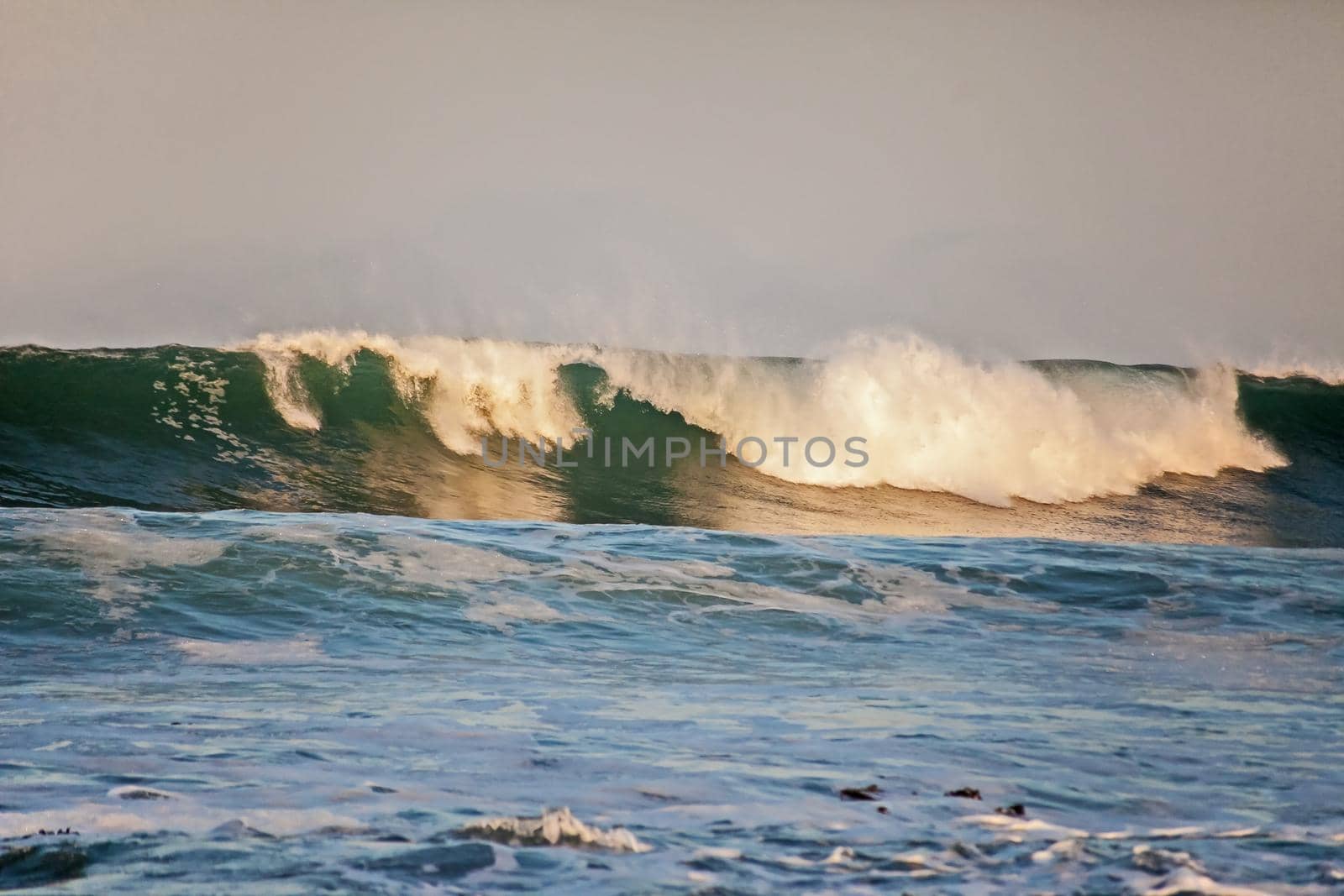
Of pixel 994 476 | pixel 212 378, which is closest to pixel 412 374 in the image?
pixel 212 378

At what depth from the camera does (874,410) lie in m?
14.2

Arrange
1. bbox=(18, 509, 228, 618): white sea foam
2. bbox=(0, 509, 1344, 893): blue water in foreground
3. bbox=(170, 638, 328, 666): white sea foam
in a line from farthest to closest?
bbox=(18, 509, 228, 618): white sea foam
bbox=(170, 638, 328, 666): white sea foam
bbox=(0, 509, 1344, 893): blue water in foreground

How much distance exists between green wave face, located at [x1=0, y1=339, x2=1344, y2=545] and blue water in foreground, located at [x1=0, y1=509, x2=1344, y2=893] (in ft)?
9.67

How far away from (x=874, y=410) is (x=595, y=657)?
9.40 meters

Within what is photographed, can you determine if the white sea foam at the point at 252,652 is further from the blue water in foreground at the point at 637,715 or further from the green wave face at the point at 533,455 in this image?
the green wave face at the point at 533,455

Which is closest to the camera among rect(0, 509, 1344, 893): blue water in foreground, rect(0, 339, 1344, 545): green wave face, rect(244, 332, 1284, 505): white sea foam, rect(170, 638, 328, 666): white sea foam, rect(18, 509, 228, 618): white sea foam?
rect(0, 509, 1344, 893): blue water in foreground

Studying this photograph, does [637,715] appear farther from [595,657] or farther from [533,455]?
[533,455]

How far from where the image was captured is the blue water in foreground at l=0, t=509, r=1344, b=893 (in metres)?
2.53

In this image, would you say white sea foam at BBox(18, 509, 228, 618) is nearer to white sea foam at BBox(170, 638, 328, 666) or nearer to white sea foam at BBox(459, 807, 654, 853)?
white sea foam at BBox(170, 638, 328, 666)

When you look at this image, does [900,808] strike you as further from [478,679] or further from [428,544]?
[428,544]

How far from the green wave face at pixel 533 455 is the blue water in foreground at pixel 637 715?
2.95m

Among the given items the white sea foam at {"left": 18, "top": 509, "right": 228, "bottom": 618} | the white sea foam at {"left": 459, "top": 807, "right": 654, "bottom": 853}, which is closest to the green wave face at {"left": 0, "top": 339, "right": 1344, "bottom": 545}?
the white sea foam at {"left": 18, "top": 509, "right": 228, "bottom": 618}

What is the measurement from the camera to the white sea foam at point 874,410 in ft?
43.8

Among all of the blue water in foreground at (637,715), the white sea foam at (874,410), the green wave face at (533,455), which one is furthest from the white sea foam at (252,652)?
the white sea foam at (874,410)
